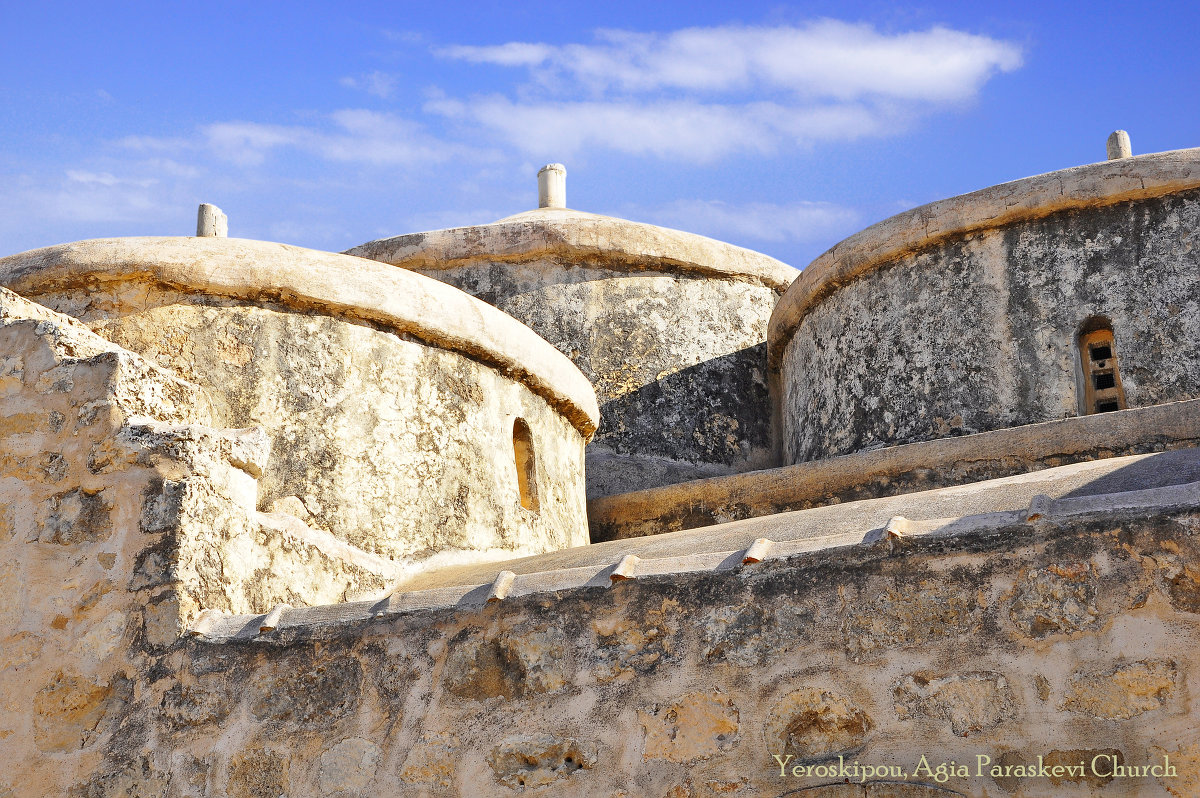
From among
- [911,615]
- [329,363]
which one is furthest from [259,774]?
[911,615]

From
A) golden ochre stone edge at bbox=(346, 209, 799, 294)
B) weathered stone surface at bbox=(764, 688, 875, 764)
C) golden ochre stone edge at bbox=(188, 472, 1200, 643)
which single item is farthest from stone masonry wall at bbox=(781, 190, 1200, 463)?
weathered stone surface at bbox=(764, 688, 875, 764)

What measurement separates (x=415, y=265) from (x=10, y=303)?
172 inches

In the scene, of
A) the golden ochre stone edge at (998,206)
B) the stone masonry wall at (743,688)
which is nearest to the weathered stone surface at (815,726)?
the stone masonry wall at (743,688)

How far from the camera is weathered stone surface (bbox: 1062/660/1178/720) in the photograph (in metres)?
3.12

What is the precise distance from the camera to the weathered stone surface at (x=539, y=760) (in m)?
3.65

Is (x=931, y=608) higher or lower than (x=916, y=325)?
lower

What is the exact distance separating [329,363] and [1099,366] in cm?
407

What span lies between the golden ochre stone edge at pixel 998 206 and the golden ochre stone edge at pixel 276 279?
270 cm

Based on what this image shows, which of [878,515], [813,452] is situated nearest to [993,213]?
[813,452]

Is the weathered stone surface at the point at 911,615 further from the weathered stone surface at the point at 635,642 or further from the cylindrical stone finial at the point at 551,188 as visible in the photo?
the cylindrical stone finial at the point at 551,188

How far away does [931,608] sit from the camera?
135 inches

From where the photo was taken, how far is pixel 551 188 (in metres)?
10.1

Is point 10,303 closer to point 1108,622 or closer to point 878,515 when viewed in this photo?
point 878,515

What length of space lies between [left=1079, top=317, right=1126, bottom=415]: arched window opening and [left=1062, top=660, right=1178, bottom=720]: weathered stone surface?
12.2 feet
